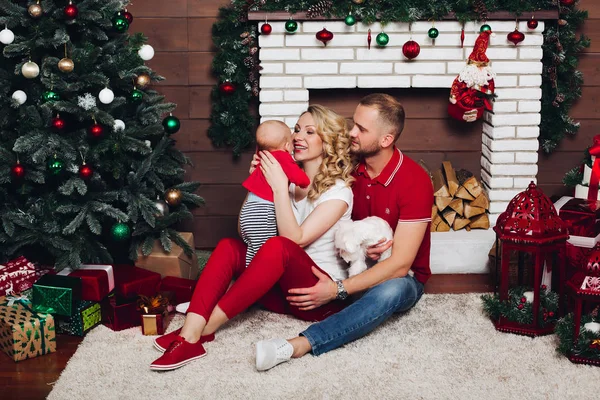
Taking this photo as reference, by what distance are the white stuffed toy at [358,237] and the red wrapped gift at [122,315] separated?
3.05ft

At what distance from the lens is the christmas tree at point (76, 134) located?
323 centimetres

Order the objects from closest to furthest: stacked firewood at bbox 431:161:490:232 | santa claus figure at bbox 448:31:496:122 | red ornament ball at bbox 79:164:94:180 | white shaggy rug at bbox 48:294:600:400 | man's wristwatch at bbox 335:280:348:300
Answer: white shaggy rug at bbox 48:294:600:400
man's wristwatch at bbox 335:280:348:300
red ornament ball at bbox 79:164:94:180
santa claus figure at bbox 448:31:496:122
stacked firewood at bbox 431:161:490:232

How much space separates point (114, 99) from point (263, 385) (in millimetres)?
1562

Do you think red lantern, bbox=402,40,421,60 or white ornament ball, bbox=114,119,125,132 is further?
red lantern, bbox=402,40,421,60

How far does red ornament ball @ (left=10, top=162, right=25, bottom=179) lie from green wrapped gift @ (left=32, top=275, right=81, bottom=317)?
49 cm

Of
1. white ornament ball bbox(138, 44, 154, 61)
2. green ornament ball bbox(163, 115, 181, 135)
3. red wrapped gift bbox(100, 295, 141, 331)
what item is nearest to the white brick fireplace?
green ornament ball bbox(163, 115, 181, 135)

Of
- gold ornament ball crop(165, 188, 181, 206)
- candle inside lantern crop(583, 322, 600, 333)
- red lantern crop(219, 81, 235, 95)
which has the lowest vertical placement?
candle inside lantern crop(583, 322, 600, 333)

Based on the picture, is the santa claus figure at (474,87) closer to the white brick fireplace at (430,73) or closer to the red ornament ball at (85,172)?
the white brick fireplace at (430,73)

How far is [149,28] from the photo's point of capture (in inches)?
159

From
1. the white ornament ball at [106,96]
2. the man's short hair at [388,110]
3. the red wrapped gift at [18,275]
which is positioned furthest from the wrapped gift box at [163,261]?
the man's short hair at [388,110]

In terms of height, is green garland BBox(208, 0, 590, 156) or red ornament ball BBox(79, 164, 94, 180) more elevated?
green garland BBox(208, 0, 590, 156)

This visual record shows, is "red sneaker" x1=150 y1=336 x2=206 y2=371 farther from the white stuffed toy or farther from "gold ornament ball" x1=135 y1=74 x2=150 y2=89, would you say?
"gold ornament ball" x1=135 y1=74 x2=150 y2=89

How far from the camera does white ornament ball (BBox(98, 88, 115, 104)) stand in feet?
10.6

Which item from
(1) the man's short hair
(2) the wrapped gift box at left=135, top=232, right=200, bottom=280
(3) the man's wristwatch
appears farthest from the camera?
(2) the wrapped gift box at left=135, top=232, right=200, bottom=280
